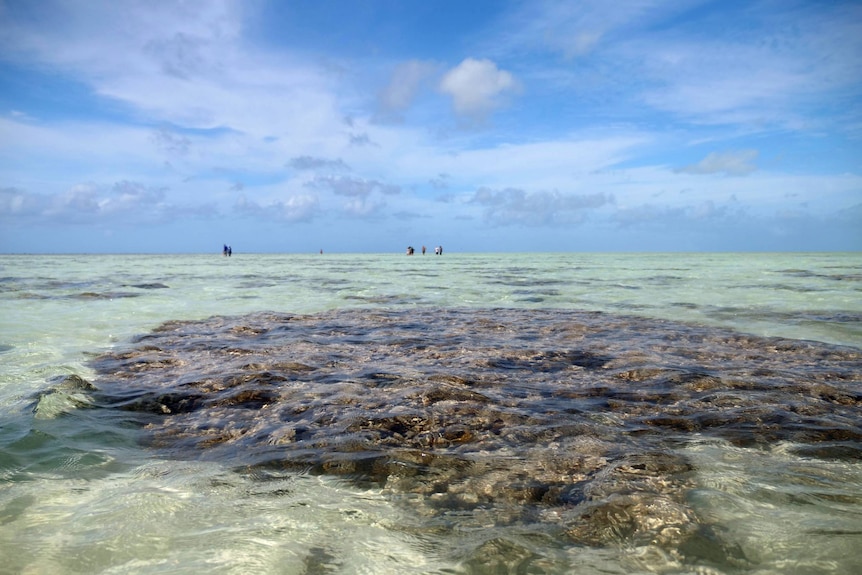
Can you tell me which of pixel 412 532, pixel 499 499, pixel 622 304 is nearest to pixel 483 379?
pixel 499 499

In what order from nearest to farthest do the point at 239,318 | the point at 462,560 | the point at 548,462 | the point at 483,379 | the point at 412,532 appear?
1. the point at 462,560
2. the point at 412,532
3. the point at 548,462
4. the point at 483,379
5. the point at 239,318

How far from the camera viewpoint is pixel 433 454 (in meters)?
3.90

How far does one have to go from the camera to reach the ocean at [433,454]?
102 inches

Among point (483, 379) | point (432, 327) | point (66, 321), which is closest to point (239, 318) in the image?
point (66, 321)

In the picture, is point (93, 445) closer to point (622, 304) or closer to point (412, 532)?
point (412, 532)

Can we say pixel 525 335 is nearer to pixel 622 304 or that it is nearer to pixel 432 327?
pixel 432 327

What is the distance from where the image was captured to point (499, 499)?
3174 mm

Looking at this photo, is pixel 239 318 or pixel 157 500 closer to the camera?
pixel 157 500

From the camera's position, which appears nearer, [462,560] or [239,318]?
[462,560]

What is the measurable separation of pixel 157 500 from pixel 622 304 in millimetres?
12864

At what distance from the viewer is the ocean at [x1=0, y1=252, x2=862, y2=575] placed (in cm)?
260

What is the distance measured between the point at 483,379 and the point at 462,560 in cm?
360

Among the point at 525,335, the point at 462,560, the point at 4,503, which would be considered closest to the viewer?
the point at 462,560

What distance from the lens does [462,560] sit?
253 cm
